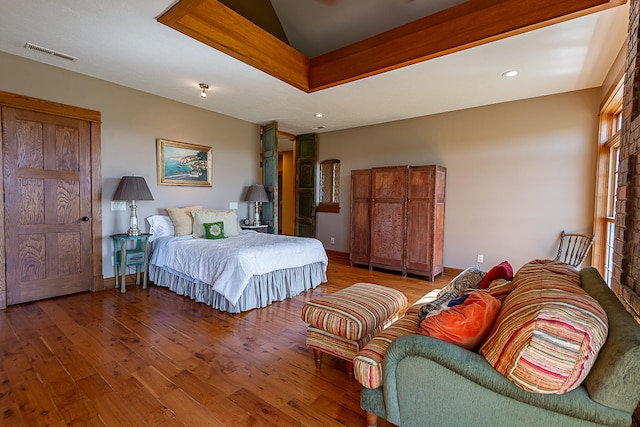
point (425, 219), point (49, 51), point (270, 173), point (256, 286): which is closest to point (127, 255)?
point (256, 286)

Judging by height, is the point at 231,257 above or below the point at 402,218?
below

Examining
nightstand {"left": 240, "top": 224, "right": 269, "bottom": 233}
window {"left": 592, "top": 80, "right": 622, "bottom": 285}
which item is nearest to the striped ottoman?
window {"left": 592, "top": 80, "right": 622, "bottom": 285}

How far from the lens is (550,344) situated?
974 mm

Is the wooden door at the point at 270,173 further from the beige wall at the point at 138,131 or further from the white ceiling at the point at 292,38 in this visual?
the white ceiling at the point at 292,38

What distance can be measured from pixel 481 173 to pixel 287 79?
3.11 meters

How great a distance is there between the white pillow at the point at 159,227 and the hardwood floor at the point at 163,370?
1.08 m

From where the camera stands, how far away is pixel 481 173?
14.3ft

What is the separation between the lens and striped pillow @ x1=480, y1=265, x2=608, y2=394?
960mm

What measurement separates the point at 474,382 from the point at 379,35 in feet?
10.4

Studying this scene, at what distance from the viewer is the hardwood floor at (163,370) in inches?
63.5

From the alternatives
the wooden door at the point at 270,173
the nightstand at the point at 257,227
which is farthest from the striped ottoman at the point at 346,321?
the wooden door at the point at 270,173

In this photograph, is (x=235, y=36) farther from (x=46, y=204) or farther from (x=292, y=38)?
(x=46, y=204)

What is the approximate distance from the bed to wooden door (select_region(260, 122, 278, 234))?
4.10 ft

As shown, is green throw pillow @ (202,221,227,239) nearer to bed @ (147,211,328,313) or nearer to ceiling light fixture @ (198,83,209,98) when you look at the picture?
bed @ (147,211,328,313)
